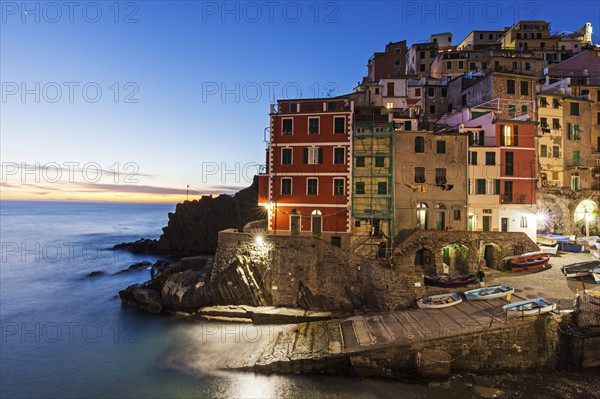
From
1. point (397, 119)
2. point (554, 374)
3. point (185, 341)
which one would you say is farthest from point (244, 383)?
point (397, 119)

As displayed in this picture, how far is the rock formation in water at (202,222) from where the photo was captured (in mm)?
68812

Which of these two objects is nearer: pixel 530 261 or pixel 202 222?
pixel 530 261

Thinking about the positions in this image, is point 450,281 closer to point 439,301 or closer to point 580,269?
point 439,301

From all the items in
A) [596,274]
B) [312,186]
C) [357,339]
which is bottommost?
[357,339]

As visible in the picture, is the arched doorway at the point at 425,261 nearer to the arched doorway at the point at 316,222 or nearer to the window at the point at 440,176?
the window at the point at 440,176

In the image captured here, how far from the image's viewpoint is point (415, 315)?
23.8 metres

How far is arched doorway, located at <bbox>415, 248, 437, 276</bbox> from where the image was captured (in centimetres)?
3052

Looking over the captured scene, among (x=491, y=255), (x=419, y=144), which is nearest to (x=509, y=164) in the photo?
(x=491, y=255)

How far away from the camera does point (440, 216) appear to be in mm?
32906

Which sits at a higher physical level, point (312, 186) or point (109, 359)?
point (312, 186)

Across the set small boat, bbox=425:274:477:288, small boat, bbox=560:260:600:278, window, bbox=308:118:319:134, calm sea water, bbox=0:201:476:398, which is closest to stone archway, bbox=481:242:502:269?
small boat, bbox=560:260:600:278

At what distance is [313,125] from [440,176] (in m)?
13.7

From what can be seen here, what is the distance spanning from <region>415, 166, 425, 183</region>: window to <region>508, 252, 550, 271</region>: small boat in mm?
10935

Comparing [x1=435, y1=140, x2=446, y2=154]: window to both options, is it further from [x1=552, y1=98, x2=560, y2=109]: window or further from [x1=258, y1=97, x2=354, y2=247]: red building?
[x1=552, y1=98, x2=560, y2=109]: window
